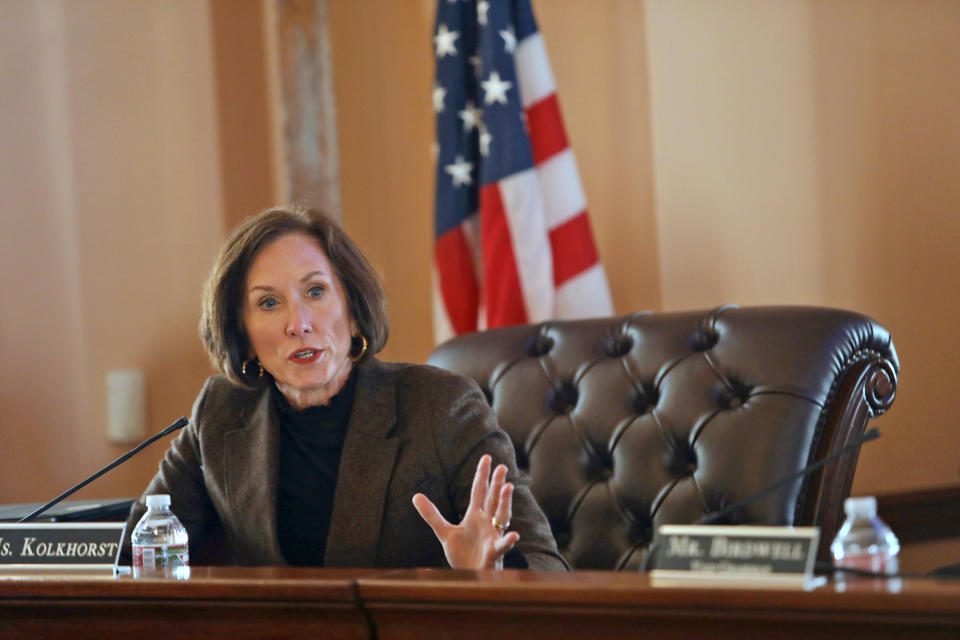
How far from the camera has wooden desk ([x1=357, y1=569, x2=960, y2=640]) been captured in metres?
0.99

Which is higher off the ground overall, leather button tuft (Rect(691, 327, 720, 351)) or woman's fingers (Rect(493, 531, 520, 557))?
leather button tuft (Rect(691, 327, 720, 351))

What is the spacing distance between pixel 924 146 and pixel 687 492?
1.09m

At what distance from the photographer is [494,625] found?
3.90ft

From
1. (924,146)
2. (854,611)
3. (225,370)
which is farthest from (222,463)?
(924,146)

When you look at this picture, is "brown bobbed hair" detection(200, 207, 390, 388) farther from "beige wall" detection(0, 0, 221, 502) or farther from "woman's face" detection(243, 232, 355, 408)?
"beige wall" detection(0, 0, 221, 502)

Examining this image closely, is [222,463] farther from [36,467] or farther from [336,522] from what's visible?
[36,467]

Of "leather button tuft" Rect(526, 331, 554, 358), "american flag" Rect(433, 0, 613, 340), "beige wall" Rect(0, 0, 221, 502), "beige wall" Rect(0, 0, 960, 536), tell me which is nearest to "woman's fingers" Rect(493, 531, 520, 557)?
"leather button tuft" Rect(526, 331, 554, 358)

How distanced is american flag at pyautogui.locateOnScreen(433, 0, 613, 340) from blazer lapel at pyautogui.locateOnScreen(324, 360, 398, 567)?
1.08 m

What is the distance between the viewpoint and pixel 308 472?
2182mm

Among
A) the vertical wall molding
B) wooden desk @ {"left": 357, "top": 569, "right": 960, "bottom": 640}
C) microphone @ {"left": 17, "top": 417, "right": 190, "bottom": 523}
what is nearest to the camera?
wooden desk @ {"left": 357, "top": 569, "right": 960, "bottom": 640}

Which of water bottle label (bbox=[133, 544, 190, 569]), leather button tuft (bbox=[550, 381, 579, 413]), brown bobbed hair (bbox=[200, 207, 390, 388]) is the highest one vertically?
brown bobbed hair (bbox=[200, 207, 390, 388])

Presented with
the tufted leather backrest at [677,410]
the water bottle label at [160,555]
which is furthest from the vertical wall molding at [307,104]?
the water bottle label at [160,555]

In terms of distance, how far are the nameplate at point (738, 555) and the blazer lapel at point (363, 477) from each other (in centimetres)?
88

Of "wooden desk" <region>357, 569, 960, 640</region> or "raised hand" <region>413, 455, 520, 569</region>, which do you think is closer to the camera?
"wooden desk" <region>357, 569, 960, 640</region>
